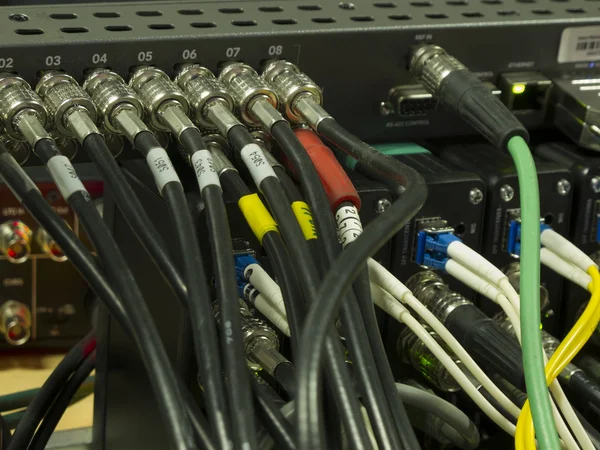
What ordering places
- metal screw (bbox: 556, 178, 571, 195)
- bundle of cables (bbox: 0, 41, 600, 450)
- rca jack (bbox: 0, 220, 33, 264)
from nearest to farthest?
bundle of cables (bbox: 0, 41, 600, 450) → metal screw (bbox: 556, 178, 571, 195) → rca jack (bbox: 0, 220, 33, 264)

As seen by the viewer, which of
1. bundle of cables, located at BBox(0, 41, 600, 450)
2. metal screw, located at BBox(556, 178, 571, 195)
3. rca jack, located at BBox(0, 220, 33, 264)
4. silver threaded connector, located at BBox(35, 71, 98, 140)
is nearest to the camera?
bundle of cables, located at BBox(0, 41, 600, 450)

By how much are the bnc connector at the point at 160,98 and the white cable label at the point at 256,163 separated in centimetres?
4

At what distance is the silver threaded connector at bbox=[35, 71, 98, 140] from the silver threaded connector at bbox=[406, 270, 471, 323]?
0.22 m

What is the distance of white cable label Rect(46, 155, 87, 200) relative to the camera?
49 cm

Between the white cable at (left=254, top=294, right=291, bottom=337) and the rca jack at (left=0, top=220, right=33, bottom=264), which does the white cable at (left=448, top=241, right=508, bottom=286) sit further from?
the rca jack at (left=0, top=220, right=33, bottom=264)

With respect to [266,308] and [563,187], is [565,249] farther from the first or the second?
[266,308]

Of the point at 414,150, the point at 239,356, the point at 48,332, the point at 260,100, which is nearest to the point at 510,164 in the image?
the point at 414,150

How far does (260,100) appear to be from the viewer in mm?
573

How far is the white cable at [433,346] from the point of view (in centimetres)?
54

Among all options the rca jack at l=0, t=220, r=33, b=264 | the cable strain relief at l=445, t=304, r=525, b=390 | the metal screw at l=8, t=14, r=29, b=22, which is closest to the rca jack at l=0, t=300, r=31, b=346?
the rca jack at l=0, t=220, r=33, b=264

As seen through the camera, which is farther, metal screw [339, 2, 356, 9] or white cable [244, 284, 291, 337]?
metal screw [339, 2, 356, 9]

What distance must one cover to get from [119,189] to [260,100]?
124mm

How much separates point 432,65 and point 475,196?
0.29 ft

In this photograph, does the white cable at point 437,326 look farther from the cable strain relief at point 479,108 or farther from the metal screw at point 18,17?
the metal screw at point 18,17
